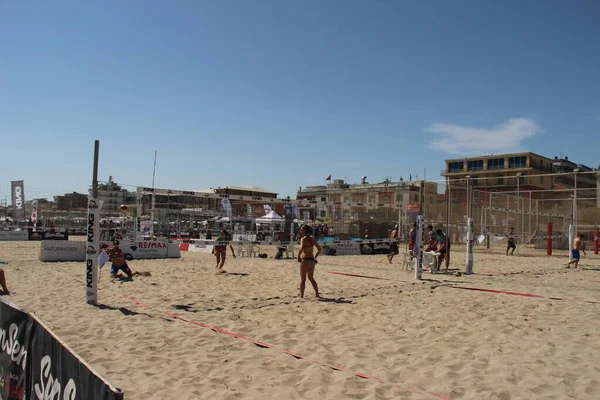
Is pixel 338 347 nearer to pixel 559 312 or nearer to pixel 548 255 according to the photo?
pixel 559 312

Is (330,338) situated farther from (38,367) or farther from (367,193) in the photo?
(367,193)

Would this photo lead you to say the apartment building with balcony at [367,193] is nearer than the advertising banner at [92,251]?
No

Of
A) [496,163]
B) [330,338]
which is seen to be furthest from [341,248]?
[496,163]

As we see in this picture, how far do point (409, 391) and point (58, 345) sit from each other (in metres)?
2.92

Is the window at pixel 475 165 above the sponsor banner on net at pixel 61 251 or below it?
above

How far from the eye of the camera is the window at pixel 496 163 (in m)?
68.2

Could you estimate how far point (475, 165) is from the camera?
71438mm

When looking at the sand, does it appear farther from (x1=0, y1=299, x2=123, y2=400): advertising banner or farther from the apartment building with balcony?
the apartment building with balcony

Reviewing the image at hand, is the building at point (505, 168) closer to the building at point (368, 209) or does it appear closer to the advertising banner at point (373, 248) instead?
the building at point (368, 209)

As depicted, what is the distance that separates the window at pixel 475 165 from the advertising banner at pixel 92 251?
228ft

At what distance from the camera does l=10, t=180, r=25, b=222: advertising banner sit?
94.1 feet

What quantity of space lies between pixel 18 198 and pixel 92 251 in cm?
2503

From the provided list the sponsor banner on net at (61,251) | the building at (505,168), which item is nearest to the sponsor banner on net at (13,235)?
the sponsor banner on net at (61,251)

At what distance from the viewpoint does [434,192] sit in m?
21.8
